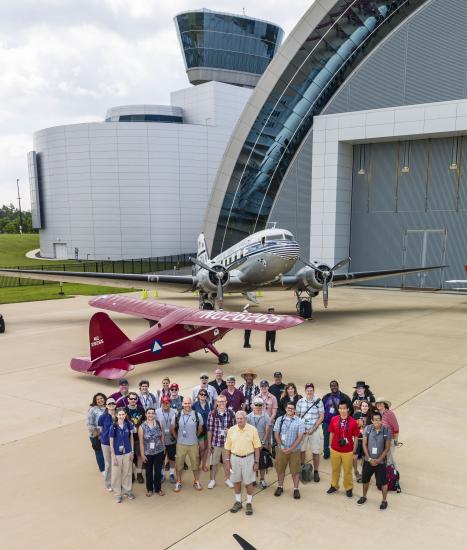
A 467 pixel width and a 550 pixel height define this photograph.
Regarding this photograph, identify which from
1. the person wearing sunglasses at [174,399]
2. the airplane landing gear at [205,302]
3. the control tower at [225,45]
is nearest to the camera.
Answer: the person wearing sunglasses at [174,399]

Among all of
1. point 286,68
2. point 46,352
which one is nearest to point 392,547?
point 46,352

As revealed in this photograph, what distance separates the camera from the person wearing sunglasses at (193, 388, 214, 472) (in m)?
9.09

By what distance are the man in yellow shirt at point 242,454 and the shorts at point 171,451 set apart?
4.22 feet

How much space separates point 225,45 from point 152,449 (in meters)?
84.0

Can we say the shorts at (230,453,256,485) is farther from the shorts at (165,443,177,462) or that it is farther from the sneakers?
the shorts at (165,443,177,462)

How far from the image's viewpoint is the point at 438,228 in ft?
129

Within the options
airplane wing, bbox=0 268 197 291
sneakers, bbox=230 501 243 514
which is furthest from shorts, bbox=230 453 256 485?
airplane wing, bbox=0 268 197 291

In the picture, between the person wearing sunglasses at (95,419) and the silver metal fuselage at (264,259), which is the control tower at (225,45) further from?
the person wearing sunglasses at (95,419)

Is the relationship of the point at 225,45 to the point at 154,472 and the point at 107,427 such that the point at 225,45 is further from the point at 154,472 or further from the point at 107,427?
the point at 154,472

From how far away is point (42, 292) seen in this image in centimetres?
4131

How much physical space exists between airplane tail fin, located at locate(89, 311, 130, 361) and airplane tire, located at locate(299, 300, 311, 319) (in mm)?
14037

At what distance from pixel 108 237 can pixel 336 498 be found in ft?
239

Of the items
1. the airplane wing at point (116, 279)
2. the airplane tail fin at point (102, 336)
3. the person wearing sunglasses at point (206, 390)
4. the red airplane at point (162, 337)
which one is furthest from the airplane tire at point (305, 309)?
the person wearing sunglasses at point (206, 390)

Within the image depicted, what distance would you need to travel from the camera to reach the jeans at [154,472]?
28.0 feet
